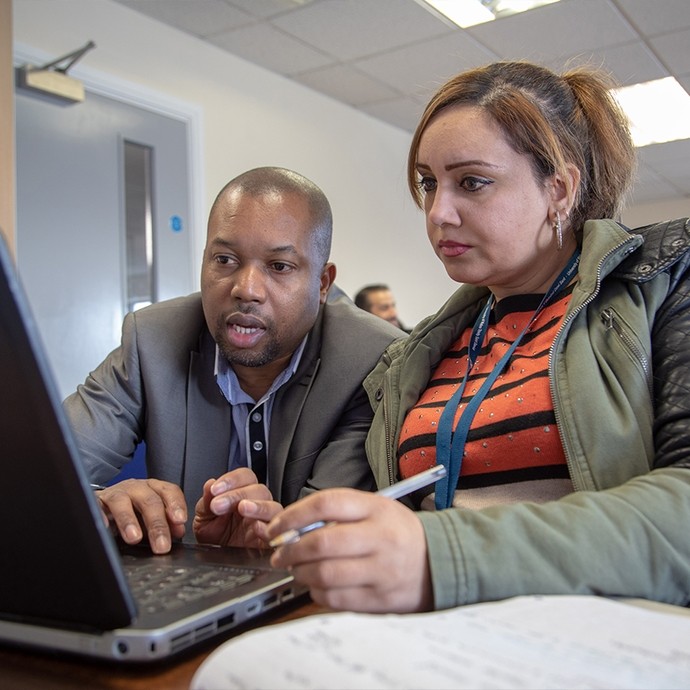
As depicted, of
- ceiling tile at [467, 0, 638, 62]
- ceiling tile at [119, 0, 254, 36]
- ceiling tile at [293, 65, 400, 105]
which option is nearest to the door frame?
ceiling tile at [119, 0, 254, 36]

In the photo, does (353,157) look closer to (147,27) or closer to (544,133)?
(147,27)

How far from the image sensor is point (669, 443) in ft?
2.53

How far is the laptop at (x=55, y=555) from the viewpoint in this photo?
16.7 inches

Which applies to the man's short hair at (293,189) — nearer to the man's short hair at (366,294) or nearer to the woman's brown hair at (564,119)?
the woman's brown hair at (564,119)

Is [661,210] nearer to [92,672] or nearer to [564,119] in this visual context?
[564,119]

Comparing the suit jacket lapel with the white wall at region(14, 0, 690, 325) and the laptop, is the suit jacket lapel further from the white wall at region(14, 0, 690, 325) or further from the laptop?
the white wall at region(14, 0, 690, 325)

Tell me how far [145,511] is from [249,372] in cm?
54

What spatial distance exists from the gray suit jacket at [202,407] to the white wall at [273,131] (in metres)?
2.05

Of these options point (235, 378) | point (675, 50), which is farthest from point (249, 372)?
point (675, 50)

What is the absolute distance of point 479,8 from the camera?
350cm

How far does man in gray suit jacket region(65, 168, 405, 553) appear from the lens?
→ 1255mm

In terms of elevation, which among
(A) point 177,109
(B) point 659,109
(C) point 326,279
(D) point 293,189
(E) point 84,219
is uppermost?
(B) point 659,109

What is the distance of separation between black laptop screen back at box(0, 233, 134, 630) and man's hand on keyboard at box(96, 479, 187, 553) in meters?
0.29

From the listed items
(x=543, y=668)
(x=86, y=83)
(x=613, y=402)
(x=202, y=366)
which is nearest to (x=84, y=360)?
(x=86, y=83)
